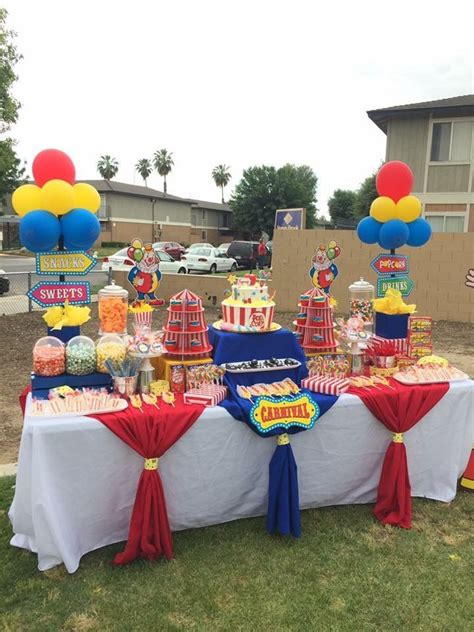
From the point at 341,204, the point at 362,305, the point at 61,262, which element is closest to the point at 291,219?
the point at 362,305

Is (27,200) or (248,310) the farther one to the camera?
(248,310)

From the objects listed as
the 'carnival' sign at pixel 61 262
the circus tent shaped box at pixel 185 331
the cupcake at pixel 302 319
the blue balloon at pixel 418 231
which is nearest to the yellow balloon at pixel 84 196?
the 'carnival' sign at pixel 61 262

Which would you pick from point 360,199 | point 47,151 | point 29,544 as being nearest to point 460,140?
point 47,151

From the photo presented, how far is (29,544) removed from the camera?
3098 mm

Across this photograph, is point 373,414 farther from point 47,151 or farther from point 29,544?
point 47,151

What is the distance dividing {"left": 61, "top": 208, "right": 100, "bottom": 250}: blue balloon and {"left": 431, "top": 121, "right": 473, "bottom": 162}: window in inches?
519

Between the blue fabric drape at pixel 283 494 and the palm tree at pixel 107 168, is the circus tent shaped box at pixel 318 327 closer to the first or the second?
the blue fabric drape at pixel 283 494

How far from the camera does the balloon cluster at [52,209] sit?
11.2 ft

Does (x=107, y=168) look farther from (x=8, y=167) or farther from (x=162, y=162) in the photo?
(x=8, y=167)

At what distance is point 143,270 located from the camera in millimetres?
4562

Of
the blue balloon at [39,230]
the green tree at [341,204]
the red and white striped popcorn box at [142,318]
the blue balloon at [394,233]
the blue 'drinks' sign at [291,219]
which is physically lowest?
the red and white striped popcorn box at [142,318]

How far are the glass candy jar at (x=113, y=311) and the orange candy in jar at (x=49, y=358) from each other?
537 mm

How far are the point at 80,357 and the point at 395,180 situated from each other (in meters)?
3.23

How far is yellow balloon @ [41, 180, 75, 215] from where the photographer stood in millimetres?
3438
